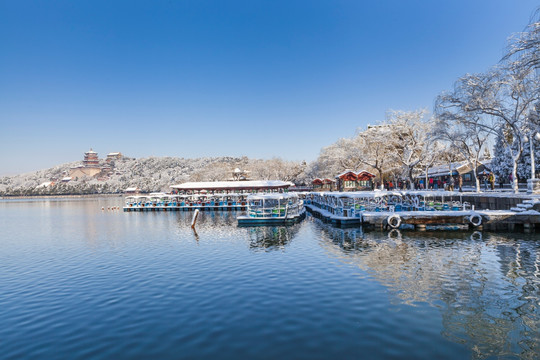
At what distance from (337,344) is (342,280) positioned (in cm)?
585

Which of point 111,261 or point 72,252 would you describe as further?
point 72,252

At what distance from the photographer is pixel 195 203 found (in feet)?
205

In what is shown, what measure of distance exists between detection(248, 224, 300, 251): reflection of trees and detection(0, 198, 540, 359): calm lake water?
87 cm

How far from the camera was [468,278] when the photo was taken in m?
14.0

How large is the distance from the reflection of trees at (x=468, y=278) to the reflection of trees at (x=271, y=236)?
345 centimetres

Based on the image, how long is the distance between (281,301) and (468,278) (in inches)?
327

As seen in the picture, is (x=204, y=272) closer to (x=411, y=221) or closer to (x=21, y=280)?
(x=21, y=280)

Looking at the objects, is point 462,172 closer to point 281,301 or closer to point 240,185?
point 240,185

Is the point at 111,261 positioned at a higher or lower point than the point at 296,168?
lower

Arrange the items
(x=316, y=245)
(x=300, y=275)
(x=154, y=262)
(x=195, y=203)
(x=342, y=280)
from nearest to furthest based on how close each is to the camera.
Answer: (x=342, y=280)
(x=300, y=275)
(x=154, y=262)
(x=316, y=245)
(x=195, y=203)

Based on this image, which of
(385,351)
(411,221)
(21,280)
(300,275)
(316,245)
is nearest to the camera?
(385,351)

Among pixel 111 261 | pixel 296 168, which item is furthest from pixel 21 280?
pixel 296 168

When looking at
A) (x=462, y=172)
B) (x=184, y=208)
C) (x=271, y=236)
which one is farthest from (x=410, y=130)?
(x=184, y=208)

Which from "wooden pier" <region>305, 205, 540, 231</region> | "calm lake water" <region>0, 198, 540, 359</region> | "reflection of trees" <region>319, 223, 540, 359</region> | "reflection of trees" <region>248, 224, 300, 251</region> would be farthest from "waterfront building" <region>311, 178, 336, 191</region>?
"calm lake water" <region>0, 198, 540, 359</region>
